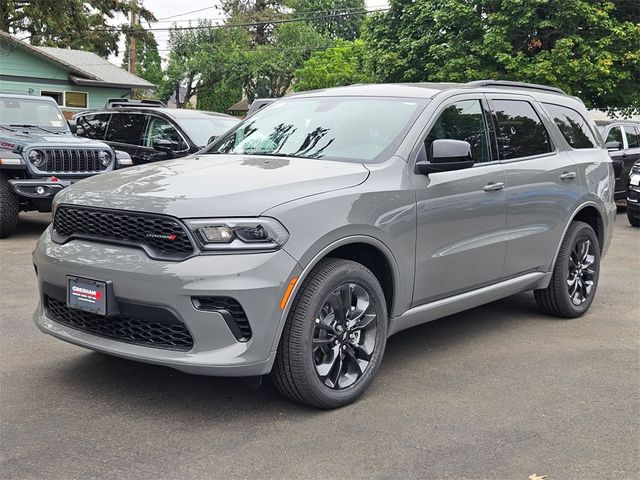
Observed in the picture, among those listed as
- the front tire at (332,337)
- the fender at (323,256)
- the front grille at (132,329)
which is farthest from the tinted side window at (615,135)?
the front grille at (132,329)

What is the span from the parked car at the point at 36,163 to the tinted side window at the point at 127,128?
53.0 inches

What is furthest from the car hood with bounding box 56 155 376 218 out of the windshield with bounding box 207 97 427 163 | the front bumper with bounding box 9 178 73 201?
the front bumper with bounding box 9 178 73 201

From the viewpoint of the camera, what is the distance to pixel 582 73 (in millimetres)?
19719

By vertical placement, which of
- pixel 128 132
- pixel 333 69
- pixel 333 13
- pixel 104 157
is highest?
pixel 333 13

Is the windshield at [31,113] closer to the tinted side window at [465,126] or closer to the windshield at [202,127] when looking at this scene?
the windshield at [202,127]

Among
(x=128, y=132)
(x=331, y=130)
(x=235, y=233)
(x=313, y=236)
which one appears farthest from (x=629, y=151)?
(x=235, y=233)

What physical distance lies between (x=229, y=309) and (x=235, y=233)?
0.37 meters

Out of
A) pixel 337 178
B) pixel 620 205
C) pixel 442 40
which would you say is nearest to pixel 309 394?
pixel 337 178

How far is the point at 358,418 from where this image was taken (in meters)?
3.93

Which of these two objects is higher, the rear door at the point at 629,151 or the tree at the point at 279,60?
the tree at the point at 279,60

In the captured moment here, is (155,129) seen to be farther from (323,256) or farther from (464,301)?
(323,256)

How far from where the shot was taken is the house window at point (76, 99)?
92.5ft

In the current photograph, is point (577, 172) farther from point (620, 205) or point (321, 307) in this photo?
point (620, 205)

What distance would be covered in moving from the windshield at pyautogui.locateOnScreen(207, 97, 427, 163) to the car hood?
0.71 feet
